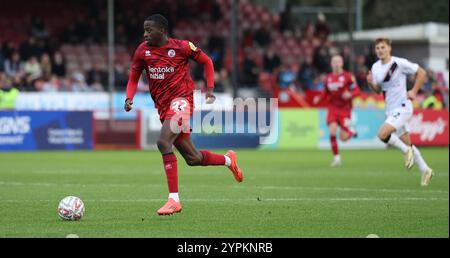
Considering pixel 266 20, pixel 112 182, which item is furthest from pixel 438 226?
pixel 266 20

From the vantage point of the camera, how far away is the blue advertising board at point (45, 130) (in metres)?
27.3

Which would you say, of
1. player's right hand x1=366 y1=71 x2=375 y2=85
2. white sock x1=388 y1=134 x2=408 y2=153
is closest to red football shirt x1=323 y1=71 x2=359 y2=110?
white sock x1=388 y1=134 x2=408 y2=153

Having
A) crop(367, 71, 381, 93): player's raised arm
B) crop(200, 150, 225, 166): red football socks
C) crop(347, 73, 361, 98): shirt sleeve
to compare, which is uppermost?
crop(367, 71, 381, 93): player's raised arm

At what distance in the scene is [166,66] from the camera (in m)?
12.2

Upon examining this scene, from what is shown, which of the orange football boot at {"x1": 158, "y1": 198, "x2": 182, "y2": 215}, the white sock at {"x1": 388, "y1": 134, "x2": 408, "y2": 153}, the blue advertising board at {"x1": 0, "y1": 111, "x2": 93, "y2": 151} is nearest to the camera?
the orange football boot at {"x1": 158, "y1": 198, "x2": 182, "y2": 215}

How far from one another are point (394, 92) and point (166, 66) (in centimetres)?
585

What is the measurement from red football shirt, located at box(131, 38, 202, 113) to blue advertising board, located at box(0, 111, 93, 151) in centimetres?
1541

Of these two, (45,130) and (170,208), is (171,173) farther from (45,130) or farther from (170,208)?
(45,130)

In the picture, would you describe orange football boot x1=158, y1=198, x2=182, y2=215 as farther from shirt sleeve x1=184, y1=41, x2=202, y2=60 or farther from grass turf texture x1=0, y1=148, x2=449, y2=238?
shirt sleeve x1=184, y1=41, x2=202, y2=60

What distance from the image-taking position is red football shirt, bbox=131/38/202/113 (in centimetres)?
1223

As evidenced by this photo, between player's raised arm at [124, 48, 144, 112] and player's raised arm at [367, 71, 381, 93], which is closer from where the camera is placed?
player's raised arm at [124, 48, 144, 112]

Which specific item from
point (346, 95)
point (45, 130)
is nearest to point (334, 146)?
point (346, 95)

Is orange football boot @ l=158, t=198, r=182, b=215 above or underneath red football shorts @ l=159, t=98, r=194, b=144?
underneath
